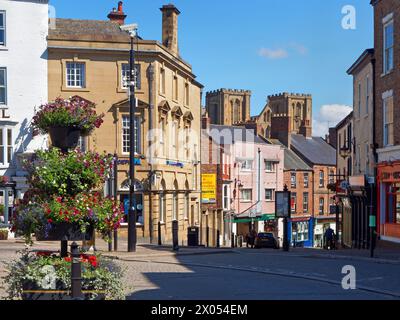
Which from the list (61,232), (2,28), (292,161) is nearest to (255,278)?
(61,232)

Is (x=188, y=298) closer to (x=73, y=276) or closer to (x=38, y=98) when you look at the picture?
(x=73, y=276)

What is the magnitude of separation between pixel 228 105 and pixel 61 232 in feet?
282

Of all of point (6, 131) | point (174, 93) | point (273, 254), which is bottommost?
point (273, 254)

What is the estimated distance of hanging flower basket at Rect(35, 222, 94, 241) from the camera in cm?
1222

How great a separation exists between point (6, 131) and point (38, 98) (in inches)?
97.3

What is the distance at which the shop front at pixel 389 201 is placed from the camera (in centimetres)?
2864

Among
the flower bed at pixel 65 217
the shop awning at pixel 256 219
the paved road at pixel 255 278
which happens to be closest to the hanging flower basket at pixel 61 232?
the flower bed at pixel 65 217

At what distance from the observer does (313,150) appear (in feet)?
251

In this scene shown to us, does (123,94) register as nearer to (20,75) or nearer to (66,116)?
(20,75)

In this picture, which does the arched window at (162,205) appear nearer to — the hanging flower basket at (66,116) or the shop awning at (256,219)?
the shop awning at (256,219)

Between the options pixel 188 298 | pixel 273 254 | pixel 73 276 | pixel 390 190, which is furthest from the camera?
pixel 390 190
